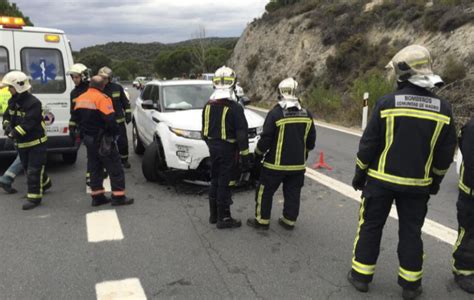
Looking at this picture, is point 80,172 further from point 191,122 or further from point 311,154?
point 311,154

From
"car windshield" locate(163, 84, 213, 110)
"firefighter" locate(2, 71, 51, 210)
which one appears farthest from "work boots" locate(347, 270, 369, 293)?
"car windshield" locate(163, 84, 213, 110)

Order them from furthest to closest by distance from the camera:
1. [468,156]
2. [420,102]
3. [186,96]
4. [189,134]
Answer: [186,96] → [189,134] → [468,156] → [420,102]

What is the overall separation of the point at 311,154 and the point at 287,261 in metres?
4.97

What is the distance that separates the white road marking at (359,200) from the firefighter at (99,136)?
296cm

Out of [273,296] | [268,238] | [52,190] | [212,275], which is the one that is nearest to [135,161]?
[52,190]

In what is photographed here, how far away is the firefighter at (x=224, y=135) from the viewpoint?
4.53 metres

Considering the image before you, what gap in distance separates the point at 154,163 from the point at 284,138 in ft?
8.81

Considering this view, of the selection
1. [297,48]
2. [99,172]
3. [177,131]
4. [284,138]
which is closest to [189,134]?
[177,131]

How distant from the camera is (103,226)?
15.9ft

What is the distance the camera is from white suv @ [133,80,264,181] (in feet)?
19.3

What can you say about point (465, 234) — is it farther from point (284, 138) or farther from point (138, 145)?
point (138, 145)

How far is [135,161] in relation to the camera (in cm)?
827

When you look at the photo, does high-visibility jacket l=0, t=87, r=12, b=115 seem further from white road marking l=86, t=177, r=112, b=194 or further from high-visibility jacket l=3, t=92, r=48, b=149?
white road marking l=86, t=177, r=112, b=194

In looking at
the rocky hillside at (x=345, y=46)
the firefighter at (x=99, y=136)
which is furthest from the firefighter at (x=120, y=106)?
the rocky hillside at (x=345, y=46)
